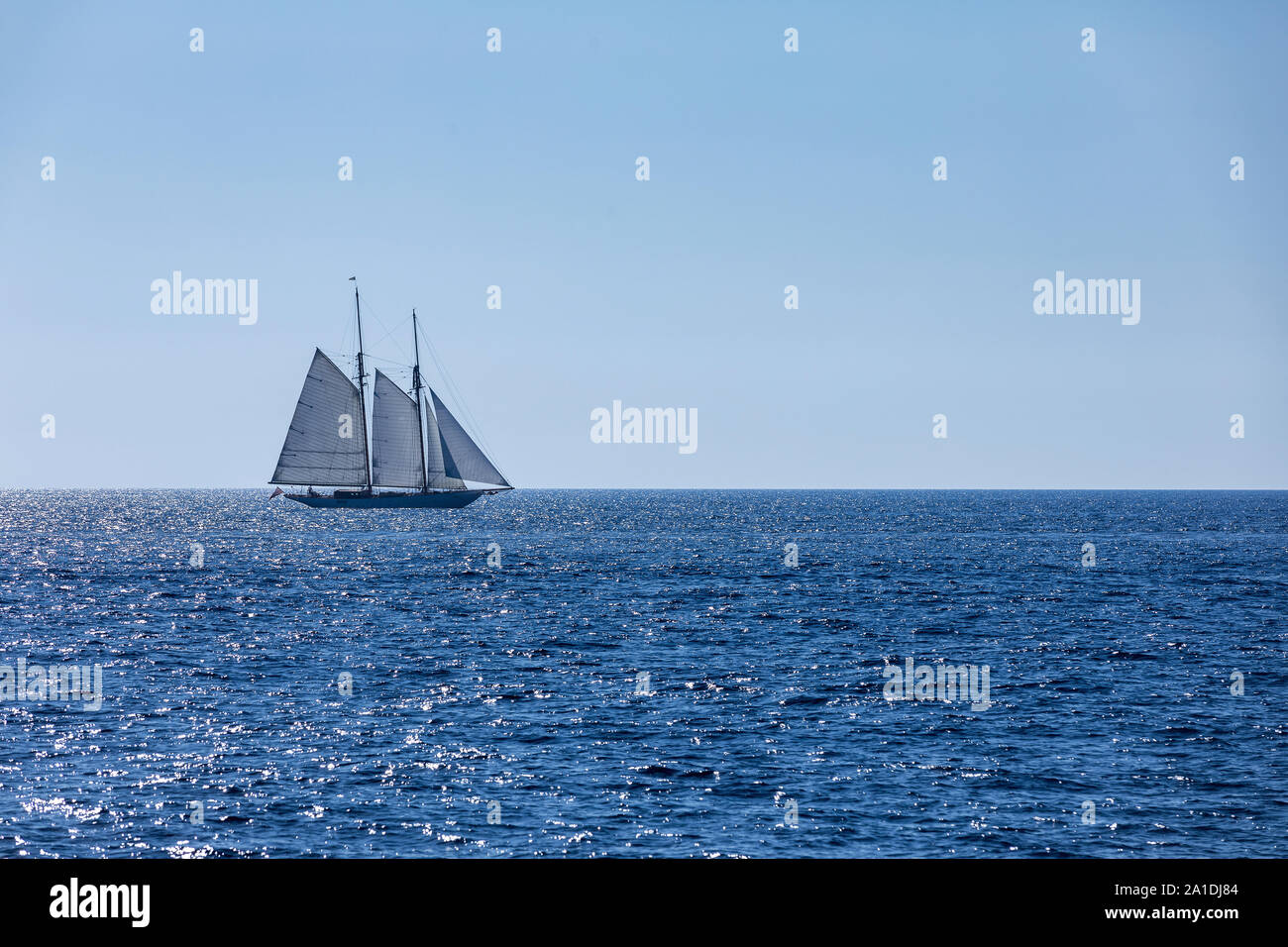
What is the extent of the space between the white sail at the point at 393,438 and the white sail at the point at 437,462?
5.33ft

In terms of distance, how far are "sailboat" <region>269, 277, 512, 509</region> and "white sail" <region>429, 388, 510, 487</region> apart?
0.13 metres

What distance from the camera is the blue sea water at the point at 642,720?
23.5m

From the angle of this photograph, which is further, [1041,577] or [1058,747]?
[1041,577]

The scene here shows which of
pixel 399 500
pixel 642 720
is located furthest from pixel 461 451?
pixel 642 720

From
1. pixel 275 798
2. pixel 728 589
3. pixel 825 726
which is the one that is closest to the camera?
pixel 275 798

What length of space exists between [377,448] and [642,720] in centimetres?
12402

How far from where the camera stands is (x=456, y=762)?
28.7 m

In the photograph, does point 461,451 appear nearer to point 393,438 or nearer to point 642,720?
point 393,438

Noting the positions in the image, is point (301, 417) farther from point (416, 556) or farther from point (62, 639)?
→ point (62, 639)

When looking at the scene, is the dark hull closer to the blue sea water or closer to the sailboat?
the sailboat
